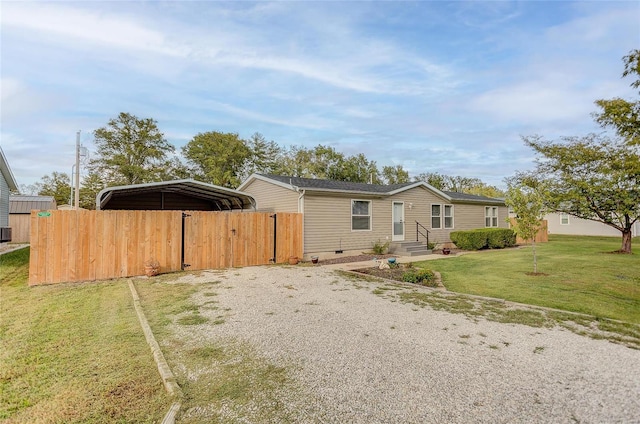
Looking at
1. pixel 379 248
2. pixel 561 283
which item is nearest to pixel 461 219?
pixel 379 248

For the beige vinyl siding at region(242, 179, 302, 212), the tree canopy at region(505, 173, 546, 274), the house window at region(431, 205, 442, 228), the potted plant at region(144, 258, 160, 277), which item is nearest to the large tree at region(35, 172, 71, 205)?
the beige vinyl siding at region(242, 179, 302, 212)

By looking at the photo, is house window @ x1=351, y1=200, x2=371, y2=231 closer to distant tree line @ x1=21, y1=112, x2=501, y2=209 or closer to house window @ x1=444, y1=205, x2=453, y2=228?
house window @ x1=444, y1=205, x2=453, y2=228

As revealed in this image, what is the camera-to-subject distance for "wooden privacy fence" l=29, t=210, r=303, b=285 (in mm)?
7719

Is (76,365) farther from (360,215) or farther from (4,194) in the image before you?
(4,194)

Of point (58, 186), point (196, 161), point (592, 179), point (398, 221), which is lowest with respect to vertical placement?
point (398, 221)

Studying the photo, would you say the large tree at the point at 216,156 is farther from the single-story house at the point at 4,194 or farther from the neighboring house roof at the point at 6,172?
the single-story house at the point at 4,194

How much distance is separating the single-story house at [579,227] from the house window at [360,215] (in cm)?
2062

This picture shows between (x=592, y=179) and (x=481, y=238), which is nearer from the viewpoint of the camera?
(x=592, y=179)

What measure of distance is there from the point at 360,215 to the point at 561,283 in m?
7.71

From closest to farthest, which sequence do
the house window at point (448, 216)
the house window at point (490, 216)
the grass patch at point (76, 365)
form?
the grass patch at point (76, 365) < the house window at point (448, 216) < the house window at point (490, 216)

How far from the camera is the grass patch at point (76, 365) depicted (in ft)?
8.17

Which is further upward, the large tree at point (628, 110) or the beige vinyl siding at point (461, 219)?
the large tree at point (628, 110)

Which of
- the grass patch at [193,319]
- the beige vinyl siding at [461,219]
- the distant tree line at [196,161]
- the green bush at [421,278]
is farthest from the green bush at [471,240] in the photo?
the distant tree line at [196,161]

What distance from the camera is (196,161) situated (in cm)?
3097
